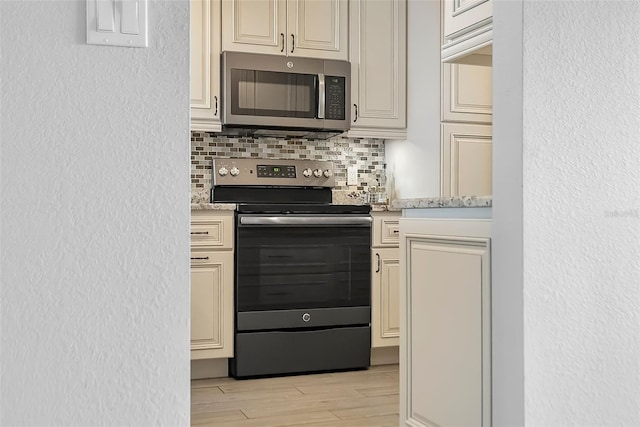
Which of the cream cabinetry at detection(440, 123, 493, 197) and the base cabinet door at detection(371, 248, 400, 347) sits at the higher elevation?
the cream cabinetry at detection(440, 123, 493, 197)

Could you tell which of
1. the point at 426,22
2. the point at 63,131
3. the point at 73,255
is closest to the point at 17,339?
the point at 73,255

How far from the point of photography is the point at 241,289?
12.3 feet

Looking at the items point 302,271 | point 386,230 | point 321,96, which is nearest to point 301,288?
point 302,271

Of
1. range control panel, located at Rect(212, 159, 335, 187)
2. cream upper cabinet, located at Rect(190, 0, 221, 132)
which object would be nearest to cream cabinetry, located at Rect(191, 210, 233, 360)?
range control panel, located at Rect(212, 159, 335, 187)

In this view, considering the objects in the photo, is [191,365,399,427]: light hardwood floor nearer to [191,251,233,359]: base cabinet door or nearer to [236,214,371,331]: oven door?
[191,251,233,359]: base cabinet door

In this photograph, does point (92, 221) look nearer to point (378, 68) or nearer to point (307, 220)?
point (307, 220)

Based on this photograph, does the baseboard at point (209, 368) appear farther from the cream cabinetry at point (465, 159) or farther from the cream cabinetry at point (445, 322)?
the cream cabinetry at point (445, 322)

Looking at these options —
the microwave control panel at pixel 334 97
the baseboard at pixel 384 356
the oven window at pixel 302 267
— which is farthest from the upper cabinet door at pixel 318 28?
the baseboard at pixel 384 356

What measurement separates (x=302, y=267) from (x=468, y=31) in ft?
6.32

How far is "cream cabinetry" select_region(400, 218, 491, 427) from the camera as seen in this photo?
6.29ft

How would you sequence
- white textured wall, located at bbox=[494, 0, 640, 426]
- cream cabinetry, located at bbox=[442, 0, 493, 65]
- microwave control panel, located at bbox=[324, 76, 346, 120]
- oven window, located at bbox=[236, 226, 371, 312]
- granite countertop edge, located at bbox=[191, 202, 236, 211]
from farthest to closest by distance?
microwave control panel, located at bbox=[324, 76, 346, 120]
oven window, located at bbox=[236, 226, 371, 312]
granite countertop edge, located at bbox=[191, 202, 236, 211]
cream cabinetry, located at bbox=[442, 0, 493, 65]
white textured wall, located at bbox=[494, 0, 640, 426]

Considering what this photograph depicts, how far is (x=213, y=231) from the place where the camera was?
3721 mm

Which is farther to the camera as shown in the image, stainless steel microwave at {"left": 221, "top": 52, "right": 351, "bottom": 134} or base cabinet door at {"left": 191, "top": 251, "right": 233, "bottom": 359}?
stainless steel microwave at {"left": 221, "top": 52, "right": 351, "bottom": 134}

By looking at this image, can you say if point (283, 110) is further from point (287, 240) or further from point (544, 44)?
point (544, 44)
